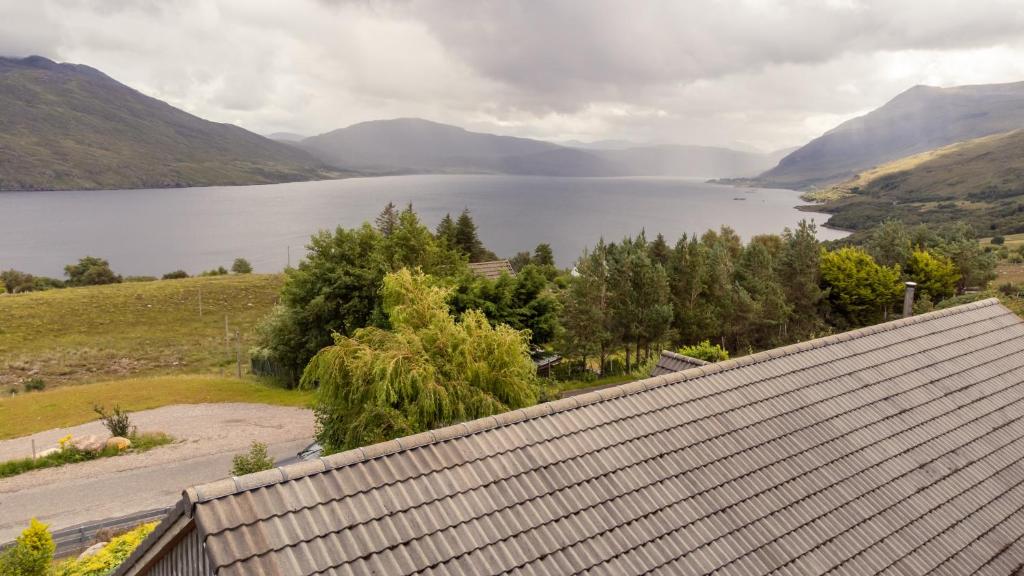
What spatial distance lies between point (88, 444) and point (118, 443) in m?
1.06

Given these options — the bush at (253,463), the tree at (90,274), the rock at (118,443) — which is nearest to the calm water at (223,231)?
the tree at (90,274)

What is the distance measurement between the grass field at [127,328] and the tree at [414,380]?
31276 millimetres

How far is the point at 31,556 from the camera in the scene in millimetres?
12305

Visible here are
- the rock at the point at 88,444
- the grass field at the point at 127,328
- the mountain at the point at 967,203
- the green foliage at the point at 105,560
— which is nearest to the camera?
the green foliage at the point at 105,560

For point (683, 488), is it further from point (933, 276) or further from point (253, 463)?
point (933, 276)

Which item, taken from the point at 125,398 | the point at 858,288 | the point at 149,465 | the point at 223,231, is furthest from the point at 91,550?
the point at 223,231

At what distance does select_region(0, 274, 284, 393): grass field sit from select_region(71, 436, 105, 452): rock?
2002 centimetres

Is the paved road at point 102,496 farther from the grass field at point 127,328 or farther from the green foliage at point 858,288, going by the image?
the green foliage at point 858,288

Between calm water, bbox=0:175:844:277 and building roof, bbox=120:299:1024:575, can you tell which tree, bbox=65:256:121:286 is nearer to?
calm water, bbox=0:175:844:277

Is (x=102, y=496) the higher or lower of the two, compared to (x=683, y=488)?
lower

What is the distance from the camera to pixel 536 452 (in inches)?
260

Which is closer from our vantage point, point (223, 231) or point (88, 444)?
point (88, 444)

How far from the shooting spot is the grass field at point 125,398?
28203 millimetres

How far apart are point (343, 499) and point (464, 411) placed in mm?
11742
